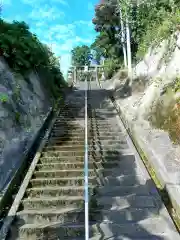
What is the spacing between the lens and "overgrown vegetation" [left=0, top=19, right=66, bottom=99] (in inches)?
581

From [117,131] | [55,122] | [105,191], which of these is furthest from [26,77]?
[105,191]

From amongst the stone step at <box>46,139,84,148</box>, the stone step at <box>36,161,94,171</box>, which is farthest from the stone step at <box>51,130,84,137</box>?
the stone step at <box>36,161,94,171</box>

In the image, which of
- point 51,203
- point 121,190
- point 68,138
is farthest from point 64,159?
point 51,203

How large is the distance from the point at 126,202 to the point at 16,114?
5.31 metres

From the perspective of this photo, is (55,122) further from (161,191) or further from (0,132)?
(161,191)

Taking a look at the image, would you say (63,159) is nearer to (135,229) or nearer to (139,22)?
(135,229)

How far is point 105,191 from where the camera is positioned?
8.20 m

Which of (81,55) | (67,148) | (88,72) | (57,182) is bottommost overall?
(57,182)

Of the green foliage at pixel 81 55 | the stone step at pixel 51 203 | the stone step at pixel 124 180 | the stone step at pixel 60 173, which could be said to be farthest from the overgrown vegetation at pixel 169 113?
the green foliage at pixel 81 55

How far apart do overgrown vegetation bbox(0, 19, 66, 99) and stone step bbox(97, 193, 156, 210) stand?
8.42m

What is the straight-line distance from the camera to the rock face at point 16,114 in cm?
948

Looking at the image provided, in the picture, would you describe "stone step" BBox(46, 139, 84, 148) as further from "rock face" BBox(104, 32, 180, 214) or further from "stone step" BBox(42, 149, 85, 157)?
"rock face" BBox(104, 32, 180, 214)

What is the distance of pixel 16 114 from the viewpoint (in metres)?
11.8

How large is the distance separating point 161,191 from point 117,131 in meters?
5.27
